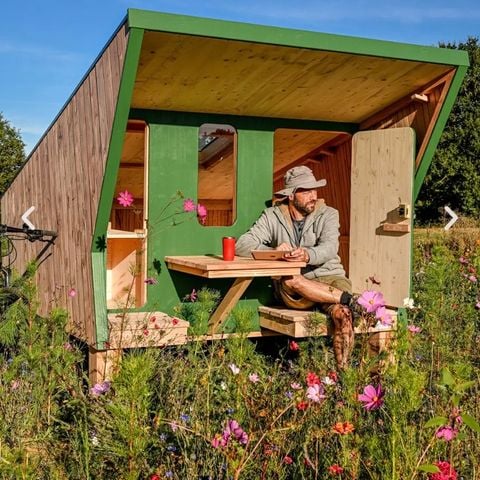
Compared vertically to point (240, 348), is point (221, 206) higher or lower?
higher

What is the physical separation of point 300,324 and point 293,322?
0.18 ft

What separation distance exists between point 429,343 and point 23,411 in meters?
2.41

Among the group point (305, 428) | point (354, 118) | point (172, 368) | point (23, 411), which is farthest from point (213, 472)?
point (354, 118)

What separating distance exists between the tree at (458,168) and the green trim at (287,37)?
2003 centimetres

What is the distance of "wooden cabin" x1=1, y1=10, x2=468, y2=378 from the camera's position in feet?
16.2

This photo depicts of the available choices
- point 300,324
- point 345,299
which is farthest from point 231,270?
point 345,299

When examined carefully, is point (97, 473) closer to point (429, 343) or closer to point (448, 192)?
point (429, 343)

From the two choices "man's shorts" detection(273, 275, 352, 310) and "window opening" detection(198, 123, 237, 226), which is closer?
"man's shorts" detection(273, 275, 352, 310)

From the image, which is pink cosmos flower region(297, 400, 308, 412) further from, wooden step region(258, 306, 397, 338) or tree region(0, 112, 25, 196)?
tree region(0, 112, 25, 196)

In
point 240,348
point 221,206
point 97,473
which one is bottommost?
point 97,473

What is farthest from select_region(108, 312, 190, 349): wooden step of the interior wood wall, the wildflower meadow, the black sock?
the black sock

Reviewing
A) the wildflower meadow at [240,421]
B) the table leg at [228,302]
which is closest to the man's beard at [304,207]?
the table leg at [228,302]

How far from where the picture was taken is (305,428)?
121 inches

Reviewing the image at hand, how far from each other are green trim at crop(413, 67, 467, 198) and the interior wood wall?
268cm
